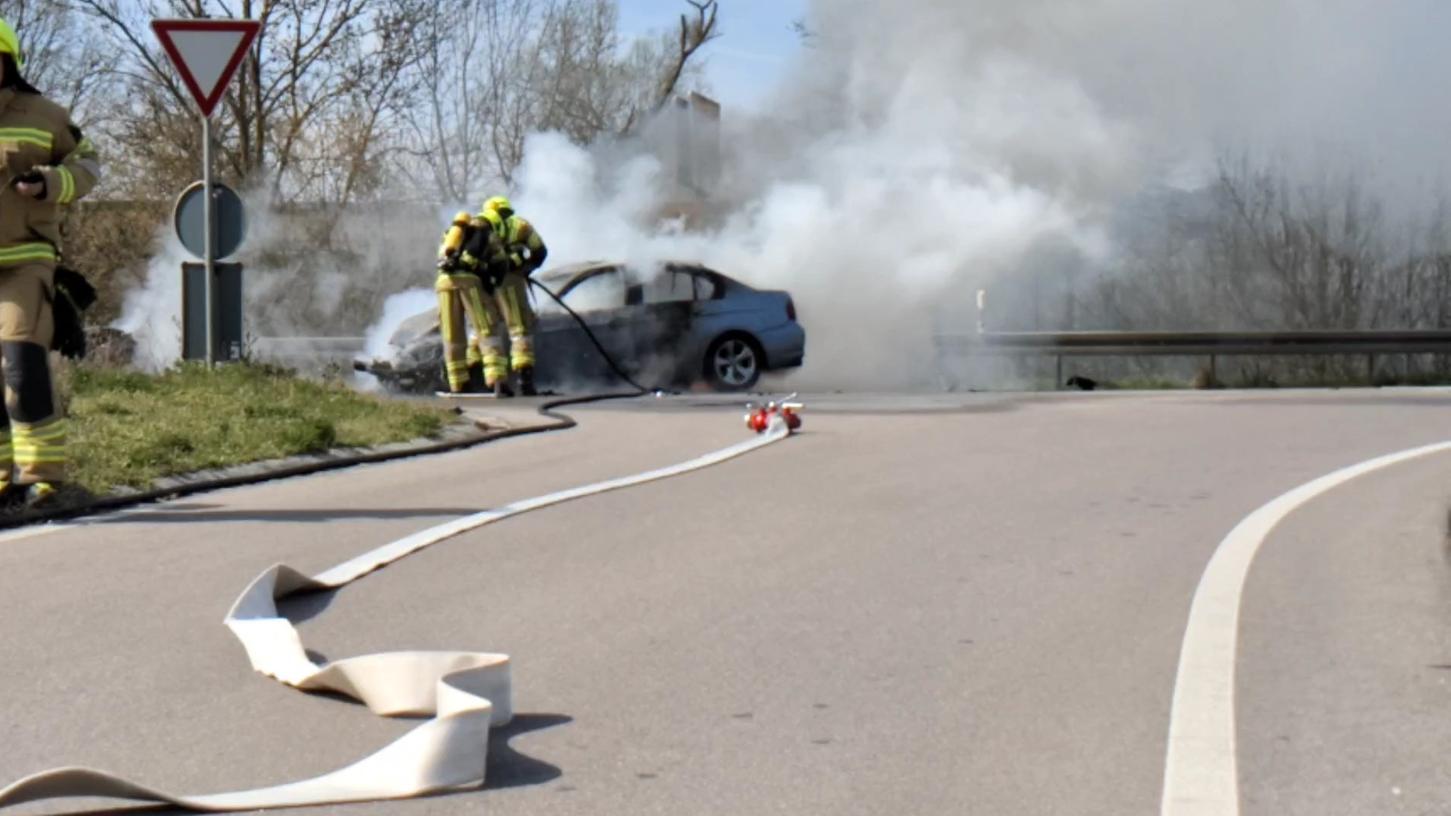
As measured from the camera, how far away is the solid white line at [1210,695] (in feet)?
16.0

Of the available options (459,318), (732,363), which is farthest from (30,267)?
(732,363)

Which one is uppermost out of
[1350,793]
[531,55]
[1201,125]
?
[531,55]

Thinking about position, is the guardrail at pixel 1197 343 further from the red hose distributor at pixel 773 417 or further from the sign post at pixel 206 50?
the sign post at pixel 206 50

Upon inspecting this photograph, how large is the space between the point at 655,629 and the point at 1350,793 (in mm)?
2668

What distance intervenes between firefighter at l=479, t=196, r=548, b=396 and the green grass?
9.32ft

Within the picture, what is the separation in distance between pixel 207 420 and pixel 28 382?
3662 millimetres

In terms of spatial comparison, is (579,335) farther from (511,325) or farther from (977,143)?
(977,143)

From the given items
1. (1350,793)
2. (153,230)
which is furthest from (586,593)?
(153,230)

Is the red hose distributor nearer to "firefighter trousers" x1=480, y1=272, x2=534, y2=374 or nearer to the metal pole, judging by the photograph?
the metal pole

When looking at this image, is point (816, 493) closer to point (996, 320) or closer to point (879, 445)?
point (879, 445)

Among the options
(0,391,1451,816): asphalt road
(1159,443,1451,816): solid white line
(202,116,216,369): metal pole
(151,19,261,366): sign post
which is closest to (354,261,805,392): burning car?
(202,116,216,369): metal pole

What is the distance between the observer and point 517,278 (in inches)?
791

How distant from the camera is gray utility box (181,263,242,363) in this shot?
50.2 ft

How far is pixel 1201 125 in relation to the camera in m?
29.4
